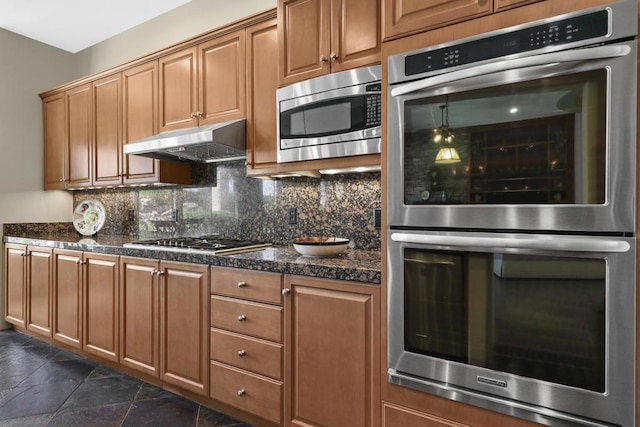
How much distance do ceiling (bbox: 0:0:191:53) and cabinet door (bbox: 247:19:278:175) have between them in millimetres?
1375

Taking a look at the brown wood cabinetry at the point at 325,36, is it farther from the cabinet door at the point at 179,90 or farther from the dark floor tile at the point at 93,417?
the dark floor tile at the point at 93,417

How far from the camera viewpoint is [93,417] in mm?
2158

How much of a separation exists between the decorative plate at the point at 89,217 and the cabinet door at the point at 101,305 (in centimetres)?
86

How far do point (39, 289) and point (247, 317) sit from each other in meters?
2.39

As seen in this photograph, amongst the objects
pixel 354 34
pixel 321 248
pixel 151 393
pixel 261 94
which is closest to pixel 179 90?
pixel 261 94

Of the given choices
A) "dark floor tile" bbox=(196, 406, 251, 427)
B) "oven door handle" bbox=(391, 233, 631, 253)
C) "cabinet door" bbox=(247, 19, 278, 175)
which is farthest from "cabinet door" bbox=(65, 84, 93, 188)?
"oven door handle" bbox=(391, 233, 631, 253)

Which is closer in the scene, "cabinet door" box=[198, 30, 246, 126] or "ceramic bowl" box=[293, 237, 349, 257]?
"ceramic bowl" box=[293, 237, 349, 257]

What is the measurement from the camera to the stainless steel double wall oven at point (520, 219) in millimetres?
1102

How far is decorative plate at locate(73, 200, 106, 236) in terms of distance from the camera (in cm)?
358

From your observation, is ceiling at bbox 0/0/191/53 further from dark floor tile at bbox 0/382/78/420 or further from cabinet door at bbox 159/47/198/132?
dark floor tile at bbox 0/382/78/420

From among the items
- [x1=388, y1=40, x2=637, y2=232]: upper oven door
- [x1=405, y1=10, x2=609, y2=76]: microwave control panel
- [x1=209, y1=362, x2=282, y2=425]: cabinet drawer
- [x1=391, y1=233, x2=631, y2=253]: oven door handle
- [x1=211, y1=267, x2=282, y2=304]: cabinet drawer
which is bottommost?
[x1=209, y1=362, x2=282, y2=425]: cabinet drawer

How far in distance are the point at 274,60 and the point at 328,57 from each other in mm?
427

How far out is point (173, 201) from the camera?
327 centimetres

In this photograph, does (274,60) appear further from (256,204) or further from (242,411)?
(242,411)
